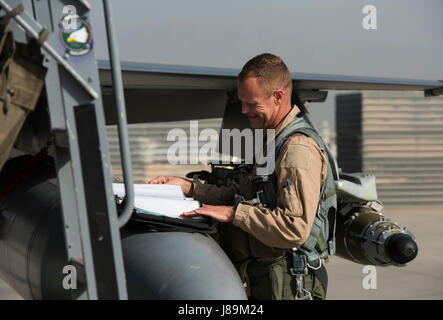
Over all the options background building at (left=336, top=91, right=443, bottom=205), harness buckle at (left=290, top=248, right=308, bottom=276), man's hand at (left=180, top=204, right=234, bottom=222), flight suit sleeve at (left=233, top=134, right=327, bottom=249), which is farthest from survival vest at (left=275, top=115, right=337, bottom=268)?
background building at (left=336, top=91, right=443, bottom=205)

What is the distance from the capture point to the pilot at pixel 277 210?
208 cm

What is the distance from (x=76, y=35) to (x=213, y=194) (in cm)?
126

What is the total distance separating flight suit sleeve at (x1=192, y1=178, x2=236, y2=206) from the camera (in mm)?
2719

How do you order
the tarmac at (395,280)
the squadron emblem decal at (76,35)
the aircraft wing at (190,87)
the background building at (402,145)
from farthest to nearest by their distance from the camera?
the background building at (402,145)
the tarmac at (395,280)
the aircraft wing at (190,87)
the squadron emblem decal at (76,35)

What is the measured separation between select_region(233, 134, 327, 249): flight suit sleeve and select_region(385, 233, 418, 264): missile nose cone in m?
1.66

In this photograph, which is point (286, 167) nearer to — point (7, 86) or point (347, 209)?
point (7, 86)

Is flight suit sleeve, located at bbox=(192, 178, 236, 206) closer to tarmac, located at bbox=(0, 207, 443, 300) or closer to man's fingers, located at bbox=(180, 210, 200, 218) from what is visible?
man's fingers, located at bbox=(180, 210, 200, 218)

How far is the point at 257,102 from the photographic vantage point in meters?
2.29

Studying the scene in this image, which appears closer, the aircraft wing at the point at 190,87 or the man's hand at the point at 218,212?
the man's hand at the point at 218,212

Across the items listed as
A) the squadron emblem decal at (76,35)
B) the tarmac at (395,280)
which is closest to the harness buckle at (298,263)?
the squadron emblem decal at (76,35)

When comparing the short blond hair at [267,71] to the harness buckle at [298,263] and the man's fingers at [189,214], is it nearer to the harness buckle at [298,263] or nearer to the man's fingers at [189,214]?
the man's fingers at [189,214]

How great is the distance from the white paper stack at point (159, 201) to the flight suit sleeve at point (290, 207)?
11.3 inches

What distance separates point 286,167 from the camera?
213cm

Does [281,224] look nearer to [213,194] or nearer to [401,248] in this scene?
[213,194]
